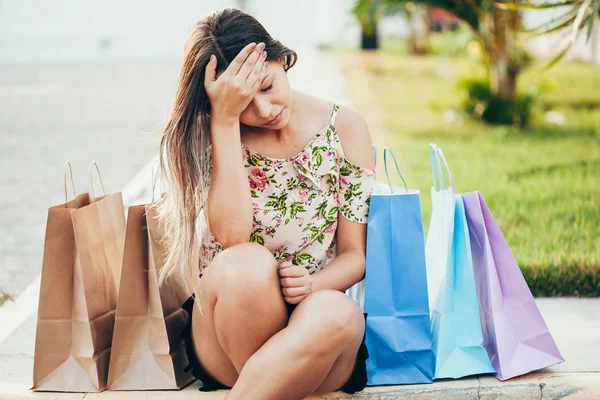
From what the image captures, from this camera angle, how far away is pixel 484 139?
6.99 metres

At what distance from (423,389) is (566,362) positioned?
505 millimetres

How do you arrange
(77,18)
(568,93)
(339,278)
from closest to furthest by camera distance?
(339,278) → (568,93) → (77,18)

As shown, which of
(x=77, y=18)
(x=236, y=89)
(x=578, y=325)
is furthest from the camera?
(x=77, y=18)

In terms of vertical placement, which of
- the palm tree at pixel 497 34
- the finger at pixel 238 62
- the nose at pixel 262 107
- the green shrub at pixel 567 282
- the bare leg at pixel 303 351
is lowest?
the green shrub at pixel 567 282

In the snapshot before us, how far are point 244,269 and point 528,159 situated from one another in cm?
409

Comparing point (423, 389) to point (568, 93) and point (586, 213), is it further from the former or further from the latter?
point (568, 93)

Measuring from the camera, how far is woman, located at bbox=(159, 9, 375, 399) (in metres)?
2.27

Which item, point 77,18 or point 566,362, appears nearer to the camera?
point 566,362

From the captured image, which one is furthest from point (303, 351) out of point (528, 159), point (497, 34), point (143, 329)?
point (497, 34)

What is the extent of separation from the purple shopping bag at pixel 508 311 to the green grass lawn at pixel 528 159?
35.8 inches

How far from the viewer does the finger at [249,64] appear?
2.30 metres

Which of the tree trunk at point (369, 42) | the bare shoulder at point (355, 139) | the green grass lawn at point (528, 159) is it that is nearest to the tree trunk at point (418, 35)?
the tree trunk at point (369, 42)

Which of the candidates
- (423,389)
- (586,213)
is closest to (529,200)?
(586,213)

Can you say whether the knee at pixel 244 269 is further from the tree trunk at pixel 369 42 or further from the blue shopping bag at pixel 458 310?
the tree trunk at pixel 369 42
